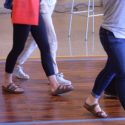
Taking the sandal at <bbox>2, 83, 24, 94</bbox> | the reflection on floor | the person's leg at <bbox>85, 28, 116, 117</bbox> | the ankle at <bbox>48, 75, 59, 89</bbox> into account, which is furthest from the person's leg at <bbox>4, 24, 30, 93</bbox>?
the reflection on floor

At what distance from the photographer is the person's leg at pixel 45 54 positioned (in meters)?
3.21

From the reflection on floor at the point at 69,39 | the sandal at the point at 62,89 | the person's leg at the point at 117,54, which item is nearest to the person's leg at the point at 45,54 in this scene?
the sandal at the point at 62,89

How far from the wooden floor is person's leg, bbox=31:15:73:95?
88 millimetres

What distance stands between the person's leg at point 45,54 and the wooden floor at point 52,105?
3.5 inches

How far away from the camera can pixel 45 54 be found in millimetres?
3289

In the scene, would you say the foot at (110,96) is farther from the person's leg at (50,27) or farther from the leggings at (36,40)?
the leggings at (36,40)

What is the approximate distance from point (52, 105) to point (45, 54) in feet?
1.30

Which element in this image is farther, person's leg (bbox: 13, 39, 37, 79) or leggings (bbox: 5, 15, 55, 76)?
person's leg (bbox: 13, 39, 37, 79)

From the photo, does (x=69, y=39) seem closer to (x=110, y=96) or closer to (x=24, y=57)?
(x=24, y=57)

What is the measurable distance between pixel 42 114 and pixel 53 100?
316 mm

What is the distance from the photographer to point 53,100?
3.34 metres

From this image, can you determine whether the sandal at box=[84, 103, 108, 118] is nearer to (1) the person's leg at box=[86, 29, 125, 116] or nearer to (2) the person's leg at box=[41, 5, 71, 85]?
(1) the person's leg at box=[86, 29, 125, 116]

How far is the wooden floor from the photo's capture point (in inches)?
115

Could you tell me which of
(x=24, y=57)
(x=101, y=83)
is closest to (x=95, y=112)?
(x=101, y=83)
